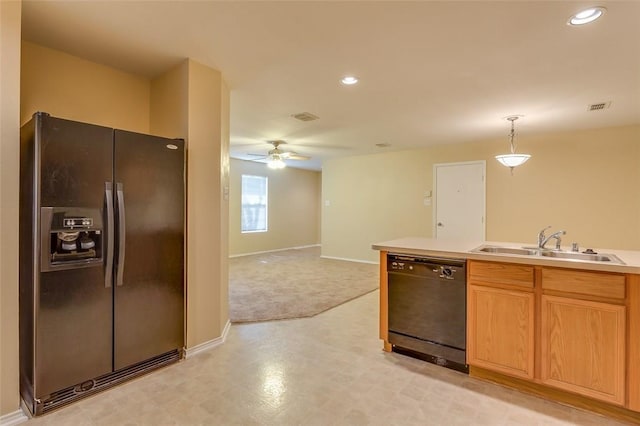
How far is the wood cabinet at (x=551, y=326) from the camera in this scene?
1.87 m

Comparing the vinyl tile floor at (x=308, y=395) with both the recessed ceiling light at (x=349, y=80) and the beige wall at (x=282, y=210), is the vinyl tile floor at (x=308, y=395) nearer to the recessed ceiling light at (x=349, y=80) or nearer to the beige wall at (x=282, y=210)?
the recessed ceiling light at (x=349, y=80)

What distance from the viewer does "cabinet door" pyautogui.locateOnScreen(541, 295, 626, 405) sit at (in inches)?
73.3

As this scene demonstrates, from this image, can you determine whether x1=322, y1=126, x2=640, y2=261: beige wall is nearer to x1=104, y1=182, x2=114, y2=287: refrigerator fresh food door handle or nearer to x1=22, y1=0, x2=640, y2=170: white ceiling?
x1=22, y1=0, x2=640, y2=170: white ceiling

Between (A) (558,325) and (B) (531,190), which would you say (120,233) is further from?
(B) (531,190)

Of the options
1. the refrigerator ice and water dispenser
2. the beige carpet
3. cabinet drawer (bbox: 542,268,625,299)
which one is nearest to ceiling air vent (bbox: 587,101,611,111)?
cabinet drawer (bbox: 542,268,625,299)

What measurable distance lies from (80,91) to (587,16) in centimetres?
377

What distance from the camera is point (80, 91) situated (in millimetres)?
2664

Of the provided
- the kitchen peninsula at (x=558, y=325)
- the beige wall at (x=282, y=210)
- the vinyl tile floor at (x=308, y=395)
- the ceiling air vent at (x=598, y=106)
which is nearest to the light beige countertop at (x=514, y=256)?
the kitchen peninsula at (x=558, y=325)

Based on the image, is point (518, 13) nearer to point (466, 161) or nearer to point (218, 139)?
point (218, 139)

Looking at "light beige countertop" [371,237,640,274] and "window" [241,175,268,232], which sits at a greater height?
"window" [241,175,268,232]

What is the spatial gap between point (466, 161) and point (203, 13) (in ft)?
16.7

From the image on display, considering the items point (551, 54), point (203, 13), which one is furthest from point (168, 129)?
point (551, 54)

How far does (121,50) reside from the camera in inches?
98.7

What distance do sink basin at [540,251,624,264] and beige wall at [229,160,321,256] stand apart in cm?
653
